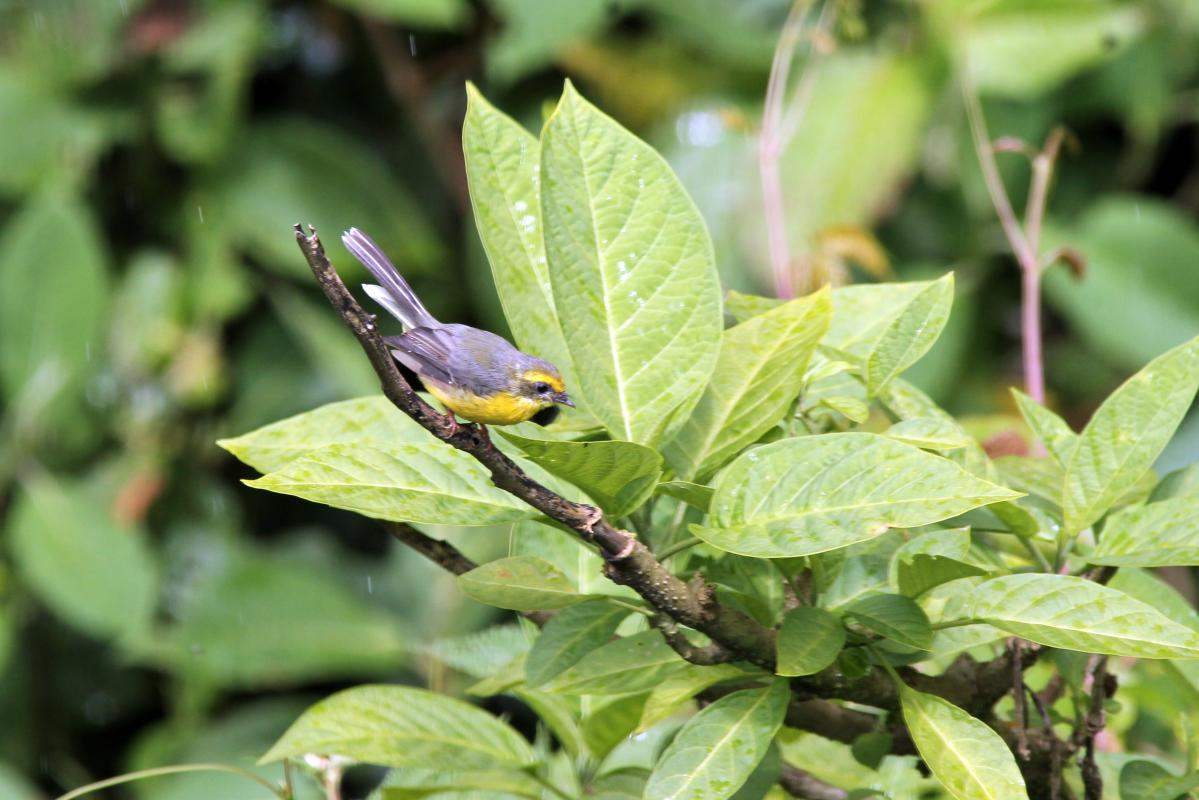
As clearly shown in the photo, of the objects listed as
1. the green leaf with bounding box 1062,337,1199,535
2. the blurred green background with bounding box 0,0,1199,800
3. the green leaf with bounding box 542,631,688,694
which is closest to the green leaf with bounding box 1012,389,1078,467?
the green leaf with bounding box 1062,337,1199,535

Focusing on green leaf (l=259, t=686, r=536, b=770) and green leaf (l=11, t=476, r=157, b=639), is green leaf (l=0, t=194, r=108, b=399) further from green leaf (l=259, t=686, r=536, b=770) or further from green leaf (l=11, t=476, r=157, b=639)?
green leaf (l=259, t=686, r=536, b=770)

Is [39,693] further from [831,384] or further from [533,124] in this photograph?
[831,384]

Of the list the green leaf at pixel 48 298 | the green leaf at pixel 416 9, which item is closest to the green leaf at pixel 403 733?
the green leaf at pixel 48 298

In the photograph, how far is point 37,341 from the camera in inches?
86.5

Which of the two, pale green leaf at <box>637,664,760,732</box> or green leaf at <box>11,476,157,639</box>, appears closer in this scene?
pale green leaf at <box>637,664,760,732</box>

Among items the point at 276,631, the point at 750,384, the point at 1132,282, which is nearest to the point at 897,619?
the point at 750,384

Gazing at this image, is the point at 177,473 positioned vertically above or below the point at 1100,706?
below

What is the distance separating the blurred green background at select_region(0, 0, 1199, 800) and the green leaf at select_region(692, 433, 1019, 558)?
156 cm

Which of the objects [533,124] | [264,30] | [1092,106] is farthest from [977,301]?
[264,30]

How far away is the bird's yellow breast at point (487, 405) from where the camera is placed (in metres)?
0.75

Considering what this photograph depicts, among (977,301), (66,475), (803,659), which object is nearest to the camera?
(803,659)

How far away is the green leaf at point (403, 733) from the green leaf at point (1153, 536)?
0.39 meters

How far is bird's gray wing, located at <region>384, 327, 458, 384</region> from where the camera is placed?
30.9 inches

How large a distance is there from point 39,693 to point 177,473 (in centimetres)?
49
